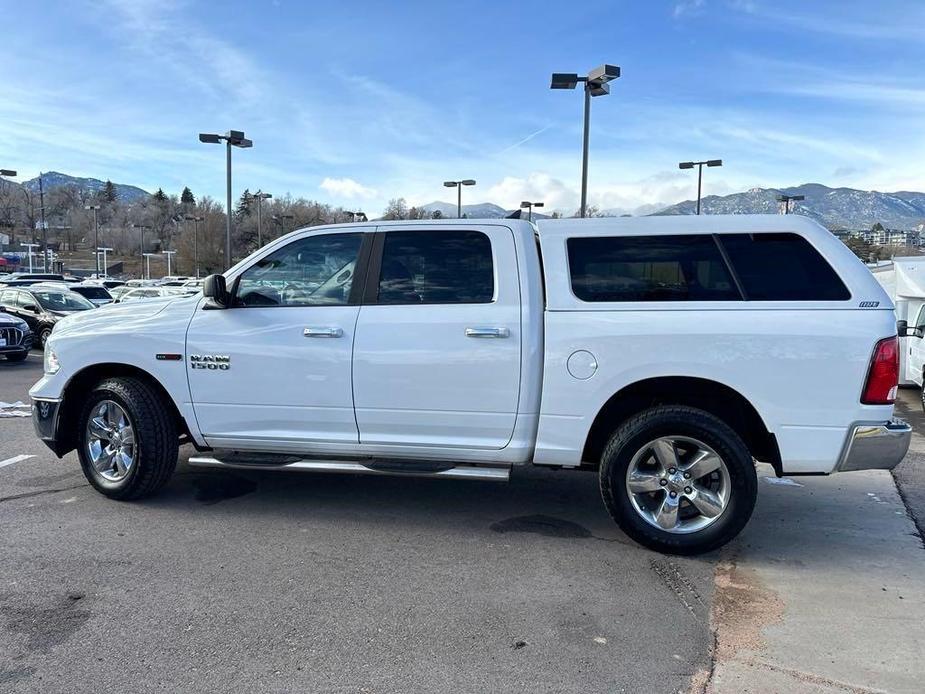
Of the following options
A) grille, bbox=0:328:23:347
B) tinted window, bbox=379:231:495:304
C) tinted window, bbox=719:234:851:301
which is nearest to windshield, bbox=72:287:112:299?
grille, bbox=0:328:23:347

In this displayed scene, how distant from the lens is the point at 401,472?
15.2 ft

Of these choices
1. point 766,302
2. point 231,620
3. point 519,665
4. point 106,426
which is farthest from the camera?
point 106,426

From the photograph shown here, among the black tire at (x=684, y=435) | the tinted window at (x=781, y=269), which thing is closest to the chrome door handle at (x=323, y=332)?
the black tire at (x=684, y=435)

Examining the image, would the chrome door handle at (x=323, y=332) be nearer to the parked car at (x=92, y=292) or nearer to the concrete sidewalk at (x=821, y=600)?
the concrete sidewalk at (x=821, y=600)

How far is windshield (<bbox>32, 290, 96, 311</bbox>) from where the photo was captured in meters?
16.4

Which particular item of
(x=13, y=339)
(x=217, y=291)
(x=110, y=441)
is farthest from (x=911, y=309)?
(x=13, y=339)

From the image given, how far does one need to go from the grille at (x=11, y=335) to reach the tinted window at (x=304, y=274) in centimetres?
1139

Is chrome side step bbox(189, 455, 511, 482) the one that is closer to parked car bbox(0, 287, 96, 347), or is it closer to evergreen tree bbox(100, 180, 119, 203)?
parked car bbox(0, 287, 96, 347)

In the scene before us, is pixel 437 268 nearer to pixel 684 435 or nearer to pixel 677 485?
pixel 684 435

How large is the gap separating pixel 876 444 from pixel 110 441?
5145mm

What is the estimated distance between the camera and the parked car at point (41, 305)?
16109 millimetres

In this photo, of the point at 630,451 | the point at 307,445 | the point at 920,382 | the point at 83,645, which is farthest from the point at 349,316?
the point at 920,382

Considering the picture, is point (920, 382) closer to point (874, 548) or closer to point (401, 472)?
point (874, 548)

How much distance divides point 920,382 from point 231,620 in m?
11.2
